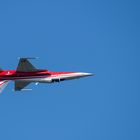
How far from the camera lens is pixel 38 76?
141125 millimetres

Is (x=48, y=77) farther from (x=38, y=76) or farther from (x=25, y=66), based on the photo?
(x=25, y=66)

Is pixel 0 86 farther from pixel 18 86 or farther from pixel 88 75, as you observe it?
pixel 88 75

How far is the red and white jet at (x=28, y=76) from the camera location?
14012 centimetres

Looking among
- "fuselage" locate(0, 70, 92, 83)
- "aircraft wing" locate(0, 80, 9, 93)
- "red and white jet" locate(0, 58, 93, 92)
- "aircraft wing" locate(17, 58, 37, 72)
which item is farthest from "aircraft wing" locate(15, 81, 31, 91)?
"aircraft wing" locate(17, 58, 37, 72)

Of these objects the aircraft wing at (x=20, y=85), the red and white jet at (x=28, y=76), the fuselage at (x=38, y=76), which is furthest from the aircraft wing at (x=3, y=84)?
the aircraft wing at (x=20, y=85)

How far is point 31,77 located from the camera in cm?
14075

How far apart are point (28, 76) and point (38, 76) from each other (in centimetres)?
181

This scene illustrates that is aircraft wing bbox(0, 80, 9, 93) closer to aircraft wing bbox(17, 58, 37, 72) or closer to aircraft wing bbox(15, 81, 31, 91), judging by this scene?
aircraft wing bbox(15, 81, 31, 91)

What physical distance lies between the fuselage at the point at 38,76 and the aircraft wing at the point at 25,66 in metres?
0.82

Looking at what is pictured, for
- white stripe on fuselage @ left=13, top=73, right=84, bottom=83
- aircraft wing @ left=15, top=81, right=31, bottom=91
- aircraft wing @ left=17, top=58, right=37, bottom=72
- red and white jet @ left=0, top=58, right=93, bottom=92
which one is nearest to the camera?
aircraft wing @ left=17, top=58, right=37, bottom=72

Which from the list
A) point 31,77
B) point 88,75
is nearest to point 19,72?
point 31,77

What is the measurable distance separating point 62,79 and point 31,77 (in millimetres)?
5711

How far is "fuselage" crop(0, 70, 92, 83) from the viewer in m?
141

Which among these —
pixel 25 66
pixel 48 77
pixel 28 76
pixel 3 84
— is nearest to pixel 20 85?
pixel 28 76
